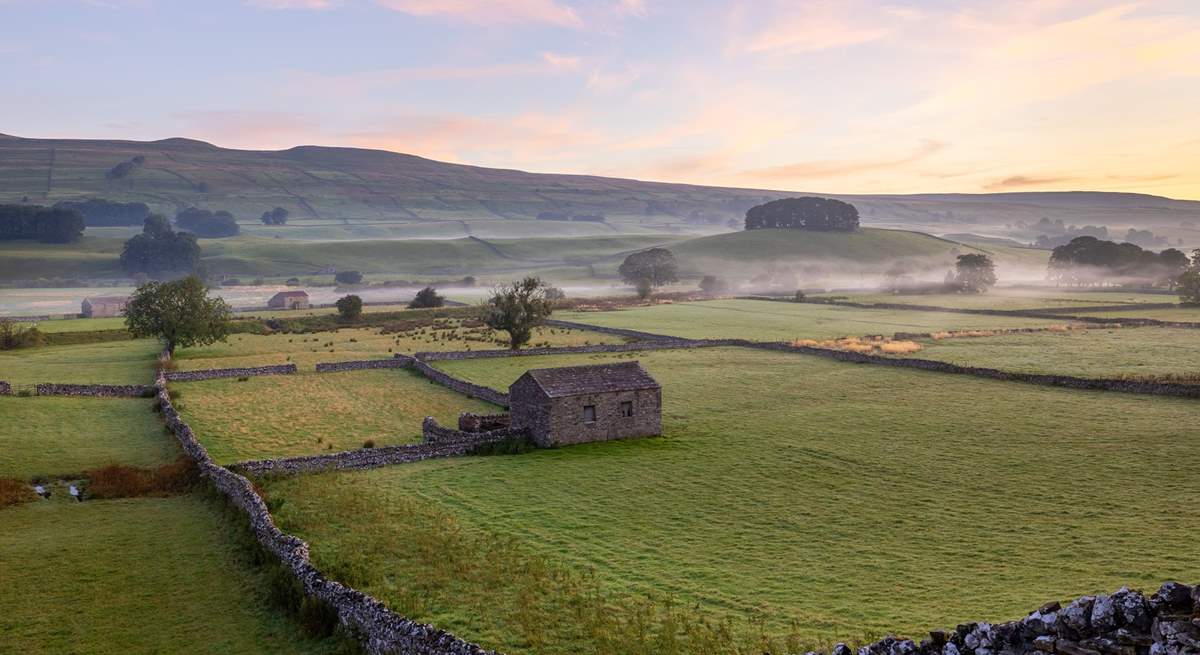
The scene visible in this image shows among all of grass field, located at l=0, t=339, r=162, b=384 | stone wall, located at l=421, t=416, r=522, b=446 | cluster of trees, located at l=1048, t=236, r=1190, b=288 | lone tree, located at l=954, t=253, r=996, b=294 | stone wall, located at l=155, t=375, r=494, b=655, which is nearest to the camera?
stone wall, located at l=155, t=375, r=494, b=655

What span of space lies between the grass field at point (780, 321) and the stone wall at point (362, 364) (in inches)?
1174

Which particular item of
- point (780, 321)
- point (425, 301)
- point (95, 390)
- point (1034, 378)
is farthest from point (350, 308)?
point (1034, 378)

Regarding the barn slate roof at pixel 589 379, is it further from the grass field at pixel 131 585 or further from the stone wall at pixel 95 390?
the stone wall at pixel 95 390

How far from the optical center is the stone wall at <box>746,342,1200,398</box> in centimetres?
4328

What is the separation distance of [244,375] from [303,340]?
83.5 ft

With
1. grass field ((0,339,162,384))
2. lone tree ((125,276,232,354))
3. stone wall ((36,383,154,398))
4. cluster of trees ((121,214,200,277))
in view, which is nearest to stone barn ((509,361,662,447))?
stone wall ((36,383,154,398))

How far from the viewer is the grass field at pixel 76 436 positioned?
34.0 meters

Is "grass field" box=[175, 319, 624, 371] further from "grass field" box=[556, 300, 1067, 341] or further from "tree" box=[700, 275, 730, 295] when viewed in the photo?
"tree" box=[700, 275, 730, 295]

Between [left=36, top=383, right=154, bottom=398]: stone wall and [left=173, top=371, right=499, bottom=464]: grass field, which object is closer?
[left=173, top=371, right=499, bottom=464]: grass field

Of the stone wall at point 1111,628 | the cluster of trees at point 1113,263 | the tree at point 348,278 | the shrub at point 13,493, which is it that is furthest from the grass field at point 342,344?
the cluster of trees at point 1113,263

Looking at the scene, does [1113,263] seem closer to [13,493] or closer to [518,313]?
[518,313]

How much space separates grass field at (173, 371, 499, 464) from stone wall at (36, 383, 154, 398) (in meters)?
2.41

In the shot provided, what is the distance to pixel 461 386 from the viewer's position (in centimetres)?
5219

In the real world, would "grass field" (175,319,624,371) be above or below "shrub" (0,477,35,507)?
above
